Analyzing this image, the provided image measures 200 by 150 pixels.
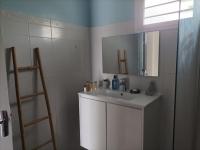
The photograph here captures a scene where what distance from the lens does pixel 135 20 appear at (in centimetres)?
188

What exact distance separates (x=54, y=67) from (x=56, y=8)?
2.36 ft

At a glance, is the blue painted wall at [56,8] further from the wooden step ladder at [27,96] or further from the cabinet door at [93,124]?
the cabinet door at [93,124]

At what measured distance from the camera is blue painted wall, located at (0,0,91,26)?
153cm

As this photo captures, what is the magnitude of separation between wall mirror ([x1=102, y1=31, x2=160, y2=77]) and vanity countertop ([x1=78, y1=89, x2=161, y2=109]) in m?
0.29

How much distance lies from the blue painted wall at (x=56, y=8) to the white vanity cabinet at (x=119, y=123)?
104 centimetres

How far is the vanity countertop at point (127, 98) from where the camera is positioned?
1494 mm

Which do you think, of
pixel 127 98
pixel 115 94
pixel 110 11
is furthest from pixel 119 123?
pixel 110 11

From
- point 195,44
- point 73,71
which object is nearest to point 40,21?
point 73,71

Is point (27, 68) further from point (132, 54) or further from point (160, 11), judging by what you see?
point (160, 11)

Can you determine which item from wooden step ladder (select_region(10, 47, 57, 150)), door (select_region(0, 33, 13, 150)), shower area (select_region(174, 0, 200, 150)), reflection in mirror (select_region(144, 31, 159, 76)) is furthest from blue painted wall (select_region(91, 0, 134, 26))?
door (select_region(0, 33, 13, 150))

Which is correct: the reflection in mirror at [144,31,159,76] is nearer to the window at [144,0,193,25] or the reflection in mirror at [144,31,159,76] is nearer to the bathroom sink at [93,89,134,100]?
the window at [144,0,193,25]

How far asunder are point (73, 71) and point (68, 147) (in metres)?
1.07

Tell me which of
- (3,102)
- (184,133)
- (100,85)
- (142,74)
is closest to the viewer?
(3,102)

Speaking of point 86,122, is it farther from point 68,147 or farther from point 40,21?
point 40,21
